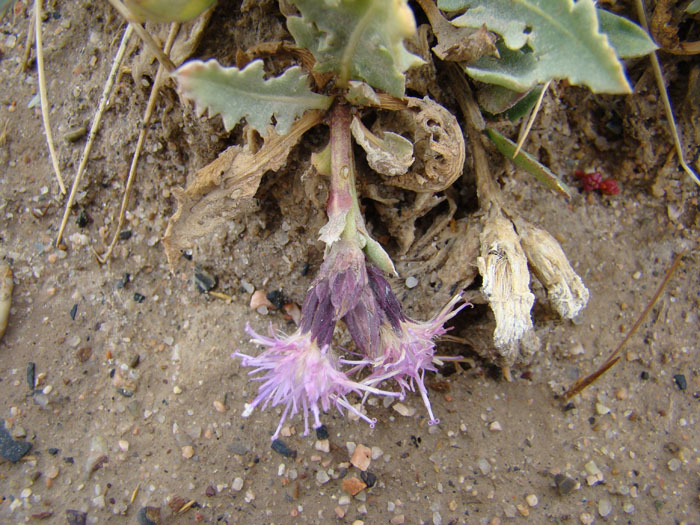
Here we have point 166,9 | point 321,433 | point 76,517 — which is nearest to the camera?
point 166,9

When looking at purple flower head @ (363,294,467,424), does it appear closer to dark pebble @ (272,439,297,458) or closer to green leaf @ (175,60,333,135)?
dark pebble @ (272,439,297,458)

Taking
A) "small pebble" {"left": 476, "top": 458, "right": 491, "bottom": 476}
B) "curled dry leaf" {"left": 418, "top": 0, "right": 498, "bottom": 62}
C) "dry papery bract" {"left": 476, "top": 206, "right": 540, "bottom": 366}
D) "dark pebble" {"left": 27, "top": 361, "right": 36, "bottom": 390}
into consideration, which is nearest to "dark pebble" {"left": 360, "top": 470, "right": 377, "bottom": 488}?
"small pebble" {"left": 476, "top": 458, "right": 491, "bottom": 476}

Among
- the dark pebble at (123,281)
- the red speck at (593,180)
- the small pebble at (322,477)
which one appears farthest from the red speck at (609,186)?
the dark pebble at (123,281)

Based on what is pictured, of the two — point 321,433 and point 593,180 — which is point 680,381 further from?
point 321,433

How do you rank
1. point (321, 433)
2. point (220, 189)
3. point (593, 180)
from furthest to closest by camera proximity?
point (593, 180) < point (321, 433) < point (220, 189)

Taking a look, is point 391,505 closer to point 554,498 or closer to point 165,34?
point 554,498

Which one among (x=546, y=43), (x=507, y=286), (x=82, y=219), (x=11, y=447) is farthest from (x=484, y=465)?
(x=82, y=219)
